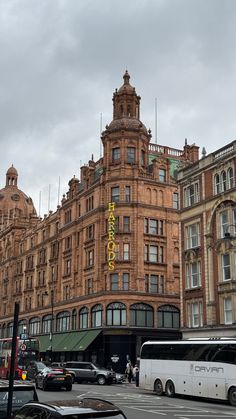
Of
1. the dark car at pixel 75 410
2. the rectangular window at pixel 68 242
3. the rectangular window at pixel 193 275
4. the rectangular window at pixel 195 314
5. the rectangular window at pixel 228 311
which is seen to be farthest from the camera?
the rectangular window at pixel 68 242

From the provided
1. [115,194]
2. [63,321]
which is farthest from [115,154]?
[63,321]

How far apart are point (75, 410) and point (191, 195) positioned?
4034 cm

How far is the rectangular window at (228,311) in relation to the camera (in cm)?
4138

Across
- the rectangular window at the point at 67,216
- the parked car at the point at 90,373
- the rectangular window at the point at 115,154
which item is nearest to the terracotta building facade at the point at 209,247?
the parked car at the point at 90,373

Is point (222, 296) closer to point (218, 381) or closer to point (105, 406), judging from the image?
point (218, 381)

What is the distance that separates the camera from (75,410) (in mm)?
8805

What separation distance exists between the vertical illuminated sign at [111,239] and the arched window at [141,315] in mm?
4949

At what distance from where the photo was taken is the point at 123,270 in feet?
191

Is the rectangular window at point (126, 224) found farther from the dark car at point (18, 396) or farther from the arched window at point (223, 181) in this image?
the dark car at point (18, 396)

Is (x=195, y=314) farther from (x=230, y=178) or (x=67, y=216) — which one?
(x=67, y=216)

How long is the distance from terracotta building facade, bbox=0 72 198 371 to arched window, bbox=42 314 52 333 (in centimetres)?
51

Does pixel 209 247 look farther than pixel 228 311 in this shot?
Yes

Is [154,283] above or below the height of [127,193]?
below

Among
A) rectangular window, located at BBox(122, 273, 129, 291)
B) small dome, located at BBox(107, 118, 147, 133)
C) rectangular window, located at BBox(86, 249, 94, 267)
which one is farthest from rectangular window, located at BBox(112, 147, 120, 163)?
rectangular window, located at BBox(122, 273, 129, 291)
